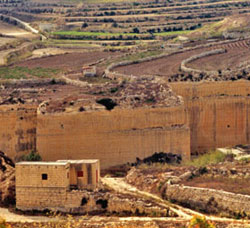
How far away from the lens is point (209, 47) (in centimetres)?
8262

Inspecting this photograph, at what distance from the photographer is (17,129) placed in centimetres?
5856

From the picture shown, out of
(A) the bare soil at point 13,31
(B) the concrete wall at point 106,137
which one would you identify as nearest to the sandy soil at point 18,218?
(B) the concrete wall at point 106,137

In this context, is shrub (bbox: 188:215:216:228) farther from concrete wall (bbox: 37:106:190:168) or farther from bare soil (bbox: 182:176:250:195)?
concrete wall (bbox: 37:106:190:168)

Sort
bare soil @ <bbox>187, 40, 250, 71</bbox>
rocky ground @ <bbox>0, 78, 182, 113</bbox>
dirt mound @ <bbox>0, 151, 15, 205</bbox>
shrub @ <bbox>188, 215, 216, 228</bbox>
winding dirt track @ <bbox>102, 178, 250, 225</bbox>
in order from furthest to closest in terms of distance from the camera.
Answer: bare soil @ <bbox>187, 40, 250, 71</bbox> < rocky ground @ <bbox>0, 78, 182, 113</bbox> < dirt mound @ <bbox>0, 151, 15, 205</bbox> < winding dirt track @ <bbox>102, 178, 250, 225</bbox> < shrub @ <bbox>188, 215, 216, 228</bbox>

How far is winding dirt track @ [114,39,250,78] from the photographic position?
7119cm

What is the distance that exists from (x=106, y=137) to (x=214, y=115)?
7648mm

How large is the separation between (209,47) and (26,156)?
27499 mm

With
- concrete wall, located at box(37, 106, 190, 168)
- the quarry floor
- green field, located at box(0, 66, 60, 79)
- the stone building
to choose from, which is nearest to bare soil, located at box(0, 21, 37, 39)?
green field, located at box(0, 66, 60, 79)

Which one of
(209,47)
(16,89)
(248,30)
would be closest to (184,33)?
(248,30)

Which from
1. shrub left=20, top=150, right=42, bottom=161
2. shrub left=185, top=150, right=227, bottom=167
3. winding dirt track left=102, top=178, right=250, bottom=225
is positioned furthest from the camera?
shrub left=20, top=150, right=42, bottom=161

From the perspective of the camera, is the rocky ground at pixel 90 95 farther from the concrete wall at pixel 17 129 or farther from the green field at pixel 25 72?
the green field at pixel 25 72

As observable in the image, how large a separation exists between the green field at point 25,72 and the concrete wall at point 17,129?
12852 millimetres

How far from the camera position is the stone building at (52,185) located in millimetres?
46844

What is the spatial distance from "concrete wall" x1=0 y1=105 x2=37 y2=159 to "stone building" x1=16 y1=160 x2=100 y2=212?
10.6 metres
